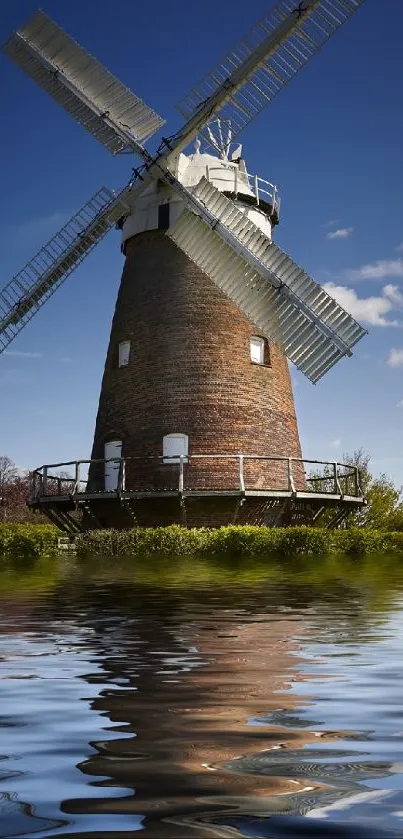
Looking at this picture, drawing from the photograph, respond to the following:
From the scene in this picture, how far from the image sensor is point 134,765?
2734mm

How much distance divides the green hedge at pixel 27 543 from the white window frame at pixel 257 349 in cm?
738

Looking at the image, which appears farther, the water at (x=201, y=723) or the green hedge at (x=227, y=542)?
the green hedge at (x=227, y=542)

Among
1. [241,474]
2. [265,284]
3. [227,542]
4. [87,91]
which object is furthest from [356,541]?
[87,91]

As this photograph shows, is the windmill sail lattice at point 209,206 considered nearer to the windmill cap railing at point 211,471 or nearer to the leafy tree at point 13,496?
the windmill cap railing at point 211,471

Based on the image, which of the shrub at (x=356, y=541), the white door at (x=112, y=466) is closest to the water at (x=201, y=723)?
the shrub at (x=356, y=541)

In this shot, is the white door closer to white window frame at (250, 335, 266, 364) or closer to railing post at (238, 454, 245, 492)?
railing post at (238, 454, 245, 492)

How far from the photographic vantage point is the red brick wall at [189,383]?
24562mm

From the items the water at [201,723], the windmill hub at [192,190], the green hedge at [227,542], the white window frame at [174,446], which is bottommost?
the water at [201,723]

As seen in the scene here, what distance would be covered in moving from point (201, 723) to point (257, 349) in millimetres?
23120

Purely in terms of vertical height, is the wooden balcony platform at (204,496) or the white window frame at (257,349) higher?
the white window frame at (257,349)

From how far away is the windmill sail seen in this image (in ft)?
77.3

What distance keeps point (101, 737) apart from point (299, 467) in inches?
904

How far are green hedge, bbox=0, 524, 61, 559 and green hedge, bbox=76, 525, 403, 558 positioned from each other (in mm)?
1304

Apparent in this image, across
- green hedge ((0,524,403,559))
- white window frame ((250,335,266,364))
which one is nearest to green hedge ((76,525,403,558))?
green hedge ((0,524,403,559))
